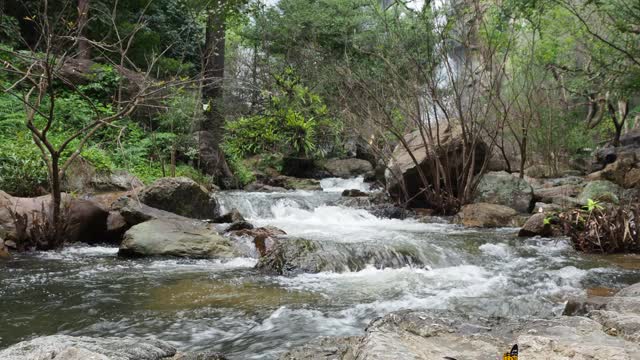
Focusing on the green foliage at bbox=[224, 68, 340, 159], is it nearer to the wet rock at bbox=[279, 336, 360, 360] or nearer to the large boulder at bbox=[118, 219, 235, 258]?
the large boulder at bbox=[118, 219, 235, 258]

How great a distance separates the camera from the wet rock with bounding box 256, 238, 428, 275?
6578mm

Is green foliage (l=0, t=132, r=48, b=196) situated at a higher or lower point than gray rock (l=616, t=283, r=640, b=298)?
higher

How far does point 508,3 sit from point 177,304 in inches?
318

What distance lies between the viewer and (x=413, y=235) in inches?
369

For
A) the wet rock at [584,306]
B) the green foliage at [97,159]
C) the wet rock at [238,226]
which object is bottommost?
the wet rock at [584,306]

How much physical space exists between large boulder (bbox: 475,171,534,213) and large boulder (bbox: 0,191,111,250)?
27.5 ft

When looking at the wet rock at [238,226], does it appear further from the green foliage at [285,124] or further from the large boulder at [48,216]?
the green foliage at [285,124]

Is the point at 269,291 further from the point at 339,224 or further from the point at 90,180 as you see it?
the point at 90,180

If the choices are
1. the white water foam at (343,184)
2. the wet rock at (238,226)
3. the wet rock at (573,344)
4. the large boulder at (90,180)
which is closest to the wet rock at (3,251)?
the large boulder at (90,180)

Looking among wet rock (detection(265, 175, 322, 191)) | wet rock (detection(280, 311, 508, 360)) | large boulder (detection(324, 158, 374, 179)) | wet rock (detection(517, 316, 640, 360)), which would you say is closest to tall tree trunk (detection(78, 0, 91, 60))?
wet rock (detection(280, 311, 508, 360))

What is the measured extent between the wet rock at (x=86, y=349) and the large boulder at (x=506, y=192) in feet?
34.6

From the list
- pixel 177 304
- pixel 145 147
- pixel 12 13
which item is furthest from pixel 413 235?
pixel 12 13

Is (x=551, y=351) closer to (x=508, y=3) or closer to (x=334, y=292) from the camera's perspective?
(x=334, y=292)

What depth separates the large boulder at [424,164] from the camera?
1237cm
